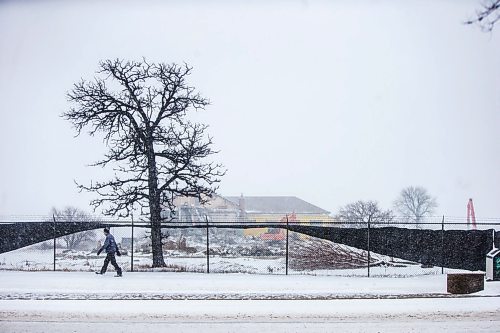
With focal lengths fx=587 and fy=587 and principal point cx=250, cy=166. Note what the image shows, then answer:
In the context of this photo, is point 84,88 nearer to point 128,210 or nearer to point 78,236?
point 128,210

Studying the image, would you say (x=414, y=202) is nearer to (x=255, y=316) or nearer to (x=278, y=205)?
(x=278, y=205)

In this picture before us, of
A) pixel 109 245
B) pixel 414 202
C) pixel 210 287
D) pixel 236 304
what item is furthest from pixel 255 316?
pixel 414 202

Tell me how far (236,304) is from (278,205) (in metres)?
91.1

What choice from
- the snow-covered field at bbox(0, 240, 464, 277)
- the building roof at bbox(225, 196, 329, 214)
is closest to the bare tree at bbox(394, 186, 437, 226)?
the building roof at bbox(225, 196, 329, 214)

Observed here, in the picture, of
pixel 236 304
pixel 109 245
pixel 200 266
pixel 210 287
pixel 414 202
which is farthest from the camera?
pixel 414 202

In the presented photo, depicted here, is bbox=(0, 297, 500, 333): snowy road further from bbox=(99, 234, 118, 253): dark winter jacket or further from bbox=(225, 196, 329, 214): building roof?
bbox=(225, 196, 329, 214): building roof

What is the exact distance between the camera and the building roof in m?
102

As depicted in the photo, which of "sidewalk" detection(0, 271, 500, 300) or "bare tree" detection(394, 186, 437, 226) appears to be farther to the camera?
"bare tree" detection(394, 186, 437, 226)

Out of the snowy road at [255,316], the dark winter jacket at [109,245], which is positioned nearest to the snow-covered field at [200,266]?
the dark winter jacket at [109,245]

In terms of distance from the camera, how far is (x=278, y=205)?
105m

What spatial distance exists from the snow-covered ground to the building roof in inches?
3215

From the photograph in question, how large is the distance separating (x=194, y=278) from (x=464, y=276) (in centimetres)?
831

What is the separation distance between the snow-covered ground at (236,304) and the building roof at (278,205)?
81.7 metres

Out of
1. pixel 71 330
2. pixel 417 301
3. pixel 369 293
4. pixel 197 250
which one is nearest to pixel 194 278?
pixel 369 293
